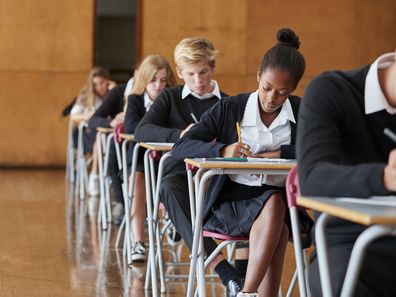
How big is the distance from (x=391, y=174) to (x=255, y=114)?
1.57 metres

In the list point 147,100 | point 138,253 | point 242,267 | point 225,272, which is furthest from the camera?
point 147,100

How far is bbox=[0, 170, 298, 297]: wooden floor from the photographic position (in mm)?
4441

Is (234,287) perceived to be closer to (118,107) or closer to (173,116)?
(173,116)

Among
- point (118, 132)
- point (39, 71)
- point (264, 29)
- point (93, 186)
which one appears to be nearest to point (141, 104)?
point (118, 132)

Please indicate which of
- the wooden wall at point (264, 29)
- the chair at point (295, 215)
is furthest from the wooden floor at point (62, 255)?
the wooden wall at point (264, 29)

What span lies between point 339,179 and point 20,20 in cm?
1001

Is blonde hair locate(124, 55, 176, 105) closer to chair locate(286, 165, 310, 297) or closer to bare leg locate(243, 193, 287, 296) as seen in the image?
bare leg locate(243, 193, 287, 296)

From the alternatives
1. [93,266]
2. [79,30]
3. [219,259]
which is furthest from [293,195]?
[79,30]

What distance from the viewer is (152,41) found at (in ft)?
38.6

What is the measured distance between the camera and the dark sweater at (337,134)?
2.11 metres

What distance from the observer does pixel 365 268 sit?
6.82ft

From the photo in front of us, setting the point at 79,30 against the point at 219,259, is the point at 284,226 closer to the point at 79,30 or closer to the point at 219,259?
the point at 219,259

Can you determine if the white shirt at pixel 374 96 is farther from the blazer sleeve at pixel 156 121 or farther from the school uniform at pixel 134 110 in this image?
the school uniform at pixel 134 110

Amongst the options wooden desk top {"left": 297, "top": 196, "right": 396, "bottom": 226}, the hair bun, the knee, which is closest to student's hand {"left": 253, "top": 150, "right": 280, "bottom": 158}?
the knee
